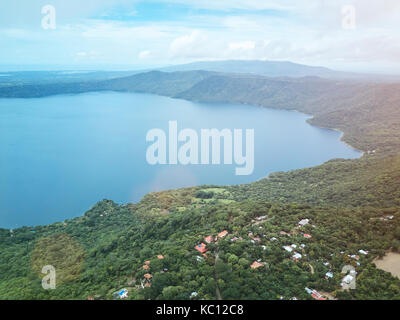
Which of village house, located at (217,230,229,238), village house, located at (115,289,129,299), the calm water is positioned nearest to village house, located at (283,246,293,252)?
village house, located at (217,230,229,238)

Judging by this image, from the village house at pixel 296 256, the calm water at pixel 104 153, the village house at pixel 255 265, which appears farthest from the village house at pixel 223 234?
the calm water at pixel 104 153

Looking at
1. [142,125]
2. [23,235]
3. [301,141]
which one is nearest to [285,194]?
[23,235]

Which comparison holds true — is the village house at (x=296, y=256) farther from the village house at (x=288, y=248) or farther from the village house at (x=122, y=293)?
the village house at (x=122, y=293)

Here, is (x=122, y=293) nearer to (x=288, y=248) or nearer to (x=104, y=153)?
(x=288, y=248)

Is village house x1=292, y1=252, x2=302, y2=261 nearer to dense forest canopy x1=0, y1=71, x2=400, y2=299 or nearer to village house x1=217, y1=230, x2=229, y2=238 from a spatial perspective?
dense forest canopy x1=0, y1=71, x2=400, y2=299

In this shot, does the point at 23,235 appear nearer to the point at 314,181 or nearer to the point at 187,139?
the point at 314,181

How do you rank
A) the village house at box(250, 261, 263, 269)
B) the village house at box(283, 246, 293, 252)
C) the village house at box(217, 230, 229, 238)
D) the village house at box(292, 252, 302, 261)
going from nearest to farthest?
the village house at box(250, 261, 263, 269) < the village house at box(292, 252, 302, 261) < the village house at box(283, 246, 293, 252) < the village house at box(217, 230, 229, 238)

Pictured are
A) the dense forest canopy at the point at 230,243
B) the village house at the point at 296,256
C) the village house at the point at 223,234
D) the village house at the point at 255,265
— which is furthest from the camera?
the village house at the point at 223,234

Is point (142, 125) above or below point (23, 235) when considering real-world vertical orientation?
above
